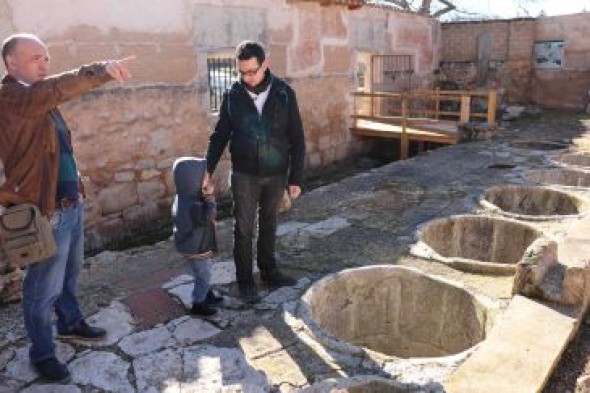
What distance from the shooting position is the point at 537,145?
9.98 meters

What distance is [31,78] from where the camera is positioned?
8.50ft

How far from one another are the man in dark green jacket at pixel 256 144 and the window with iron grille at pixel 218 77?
4.22 m

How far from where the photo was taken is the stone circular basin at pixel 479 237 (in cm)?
551

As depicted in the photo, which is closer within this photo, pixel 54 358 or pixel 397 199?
pixel 54 358

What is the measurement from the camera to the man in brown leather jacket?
98.0 inches

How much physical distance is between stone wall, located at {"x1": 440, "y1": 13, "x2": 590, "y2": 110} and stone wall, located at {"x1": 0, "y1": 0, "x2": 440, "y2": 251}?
764 centimetres

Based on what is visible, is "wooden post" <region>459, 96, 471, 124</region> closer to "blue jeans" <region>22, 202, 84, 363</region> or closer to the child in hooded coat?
the child in hooded coat

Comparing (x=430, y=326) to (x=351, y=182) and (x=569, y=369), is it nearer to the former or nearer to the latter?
(x=569, y=369)

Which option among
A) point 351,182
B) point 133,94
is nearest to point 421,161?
point 351,182

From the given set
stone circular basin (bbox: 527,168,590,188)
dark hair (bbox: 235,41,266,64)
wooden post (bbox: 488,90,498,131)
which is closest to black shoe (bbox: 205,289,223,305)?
dark hair (bbox: 235,41,266,64)

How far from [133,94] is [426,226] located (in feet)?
12.5

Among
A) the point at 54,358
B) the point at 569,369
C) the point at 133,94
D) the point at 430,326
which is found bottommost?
the point at 430,326

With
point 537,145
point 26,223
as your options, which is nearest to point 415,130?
point 537,145

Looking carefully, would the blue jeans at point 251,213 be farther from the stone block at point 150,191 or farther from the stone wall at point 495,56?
the stone wall at point 495,56
